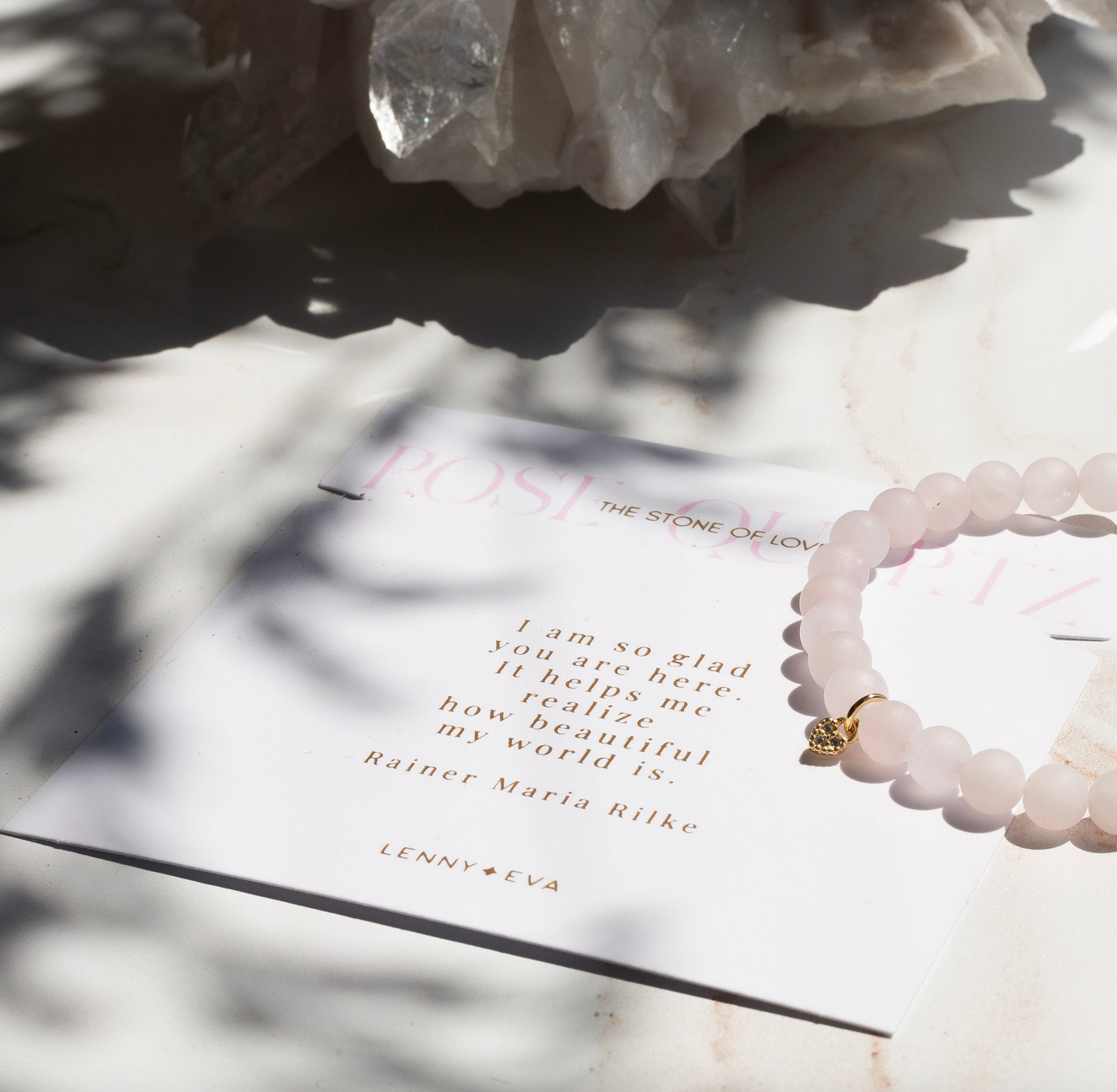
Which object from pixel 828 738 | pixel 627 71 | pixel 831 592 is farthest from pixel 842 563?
pixel 627 71

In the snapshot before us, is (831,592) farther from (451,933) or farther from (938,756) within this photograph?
(451,933)

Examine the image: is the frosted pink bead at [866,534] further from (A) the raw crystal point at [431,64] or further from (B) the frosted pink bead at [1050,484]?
(A) the raw crystal point at [431,64]

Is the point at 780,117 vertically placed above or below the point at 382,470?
above

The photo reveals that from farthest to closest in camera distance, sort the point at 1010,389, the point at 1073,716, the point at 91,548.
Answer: the point at 1010,389 → the point at 91,548 → the point at 1073,716

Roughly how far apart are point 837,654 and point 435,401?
46 cm

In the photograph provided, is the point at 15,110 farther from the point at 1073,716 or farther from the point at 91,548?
the point at 1073,716

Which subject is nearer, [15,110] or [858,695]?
[858,695]

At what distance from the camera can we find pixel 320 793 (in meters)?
0.78

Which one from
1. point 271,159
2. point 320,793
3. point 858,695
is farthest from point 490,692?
point 271,159

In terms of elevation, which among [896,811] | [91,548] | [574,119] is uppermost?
[574,119]

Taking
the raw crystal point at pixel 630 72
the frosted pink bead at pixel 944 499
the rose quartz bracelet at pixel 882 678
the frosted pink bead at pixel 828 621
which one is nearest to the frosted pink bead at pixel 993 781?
the rose quartz bracelet at pixel 882 678

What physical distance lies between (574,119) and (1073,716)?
0.65m

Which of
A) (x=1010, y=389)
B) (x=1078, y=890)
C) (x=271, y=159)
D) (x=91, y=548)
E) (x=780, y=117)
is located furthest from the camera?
(x=780, y=117)

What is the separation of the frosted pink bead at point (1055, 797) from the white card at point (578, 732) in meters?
0.03
